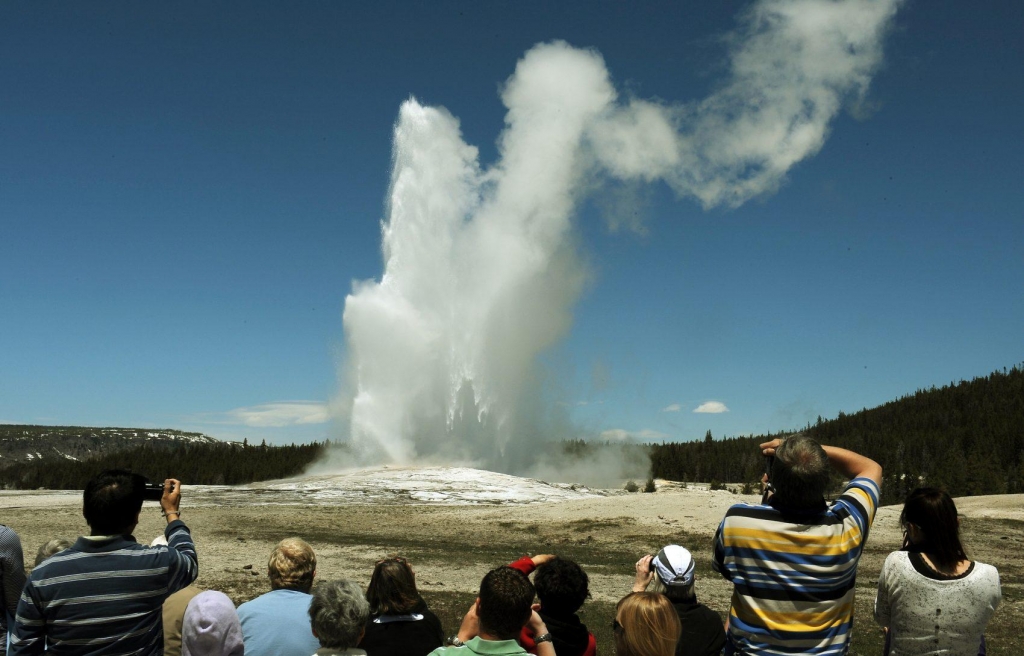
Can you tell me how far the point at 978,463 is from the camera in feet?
247

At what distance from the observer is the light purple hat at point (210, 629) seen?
13.7 ft

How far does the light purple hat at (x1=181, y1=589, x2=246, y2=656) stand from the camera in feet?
13.7

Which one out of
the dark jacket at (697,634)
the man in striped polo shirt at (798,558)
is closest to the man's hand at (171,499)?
the dark jacket at (697,634)

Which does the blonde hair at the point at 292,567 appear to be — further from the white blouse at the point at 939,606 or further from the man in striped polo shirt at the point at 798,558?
the white blouse at the point at 939,606

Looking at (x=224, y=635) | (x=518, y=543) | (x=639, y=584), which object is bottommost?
(x=518, y=543)

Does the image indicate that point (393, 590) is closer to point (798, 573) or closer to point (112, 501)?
point (112, 501)

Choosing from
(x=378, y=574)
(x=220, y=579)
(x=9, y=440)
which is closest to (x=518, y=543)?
(x=220, y=579)

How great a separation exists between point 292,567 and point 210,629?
636 mm

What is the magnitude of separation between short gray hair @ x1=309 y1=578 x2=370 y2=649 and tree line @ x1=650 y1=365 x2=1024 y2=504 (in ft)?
224

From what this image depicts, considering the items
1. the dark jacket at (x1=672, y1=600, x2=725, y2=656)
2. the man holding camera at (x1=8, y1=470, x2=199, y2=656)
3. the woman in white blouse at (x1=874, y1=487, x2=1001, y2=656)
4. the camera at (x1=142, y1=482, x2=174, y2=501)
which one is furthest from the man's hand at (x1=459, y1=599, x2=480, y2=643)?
the woman in white blouse at (x1=874, y1=487, x2=1001, y2=656)

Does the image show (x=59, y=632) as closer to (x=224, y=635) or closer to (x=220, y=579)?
(x=224, y=635)

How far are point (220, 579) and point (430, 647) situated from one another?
1203cm

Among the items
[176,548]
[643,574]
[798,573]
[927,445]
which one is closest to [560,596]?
[643,574]

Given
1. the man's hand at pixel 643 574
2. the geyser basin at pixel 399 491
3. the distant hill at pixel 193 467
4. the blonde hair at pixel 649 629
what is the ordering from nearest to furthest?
the blonde hair at pixel 649 629 → the man's hand at pixel 643 574 → the geyser basin at pixel 399 491 → the distant hill at pixel 193 467
